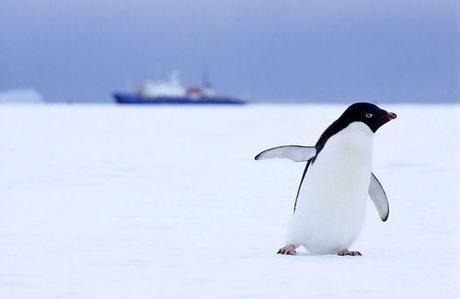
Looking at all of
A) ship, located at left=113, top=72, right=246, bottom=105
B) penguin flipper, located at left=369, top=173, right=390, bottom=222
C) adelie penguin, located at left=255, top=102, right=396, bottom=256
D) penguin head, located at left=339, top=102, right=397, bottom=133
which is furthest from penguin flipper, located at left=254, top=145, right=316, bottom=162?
ship, located at left=113, top=72, right=246, bottom=105

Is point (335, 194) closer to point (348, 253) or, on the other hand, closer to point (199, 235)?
point (348, 253)

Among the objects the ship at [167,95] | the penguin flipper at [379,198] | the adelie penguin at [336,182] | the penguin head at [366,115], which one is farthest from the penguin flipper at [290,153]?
the ship at [167,95]

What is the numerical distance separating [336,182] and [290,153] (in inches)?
10.0

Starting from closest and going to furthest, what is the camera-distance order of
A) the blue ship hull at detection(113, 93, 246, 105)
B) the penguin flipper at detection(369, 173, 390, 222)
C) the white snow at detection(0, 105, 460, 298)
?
the white snow at detection(0, 105, 460, 298) < the penguin flipper at detection(369, 173, 390, 222) < the blue ship hull at detection(113, 93, 246, 105)

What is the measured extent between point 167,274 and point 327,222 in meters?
0.96

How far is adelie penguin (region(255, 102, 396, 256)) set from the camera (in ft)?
15.3

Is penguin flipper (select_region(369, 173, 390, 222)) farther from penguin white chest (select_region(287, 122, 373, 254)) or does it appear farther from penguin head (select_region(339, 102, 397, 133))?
penguin head (select_region(339, 102, 397, 133))

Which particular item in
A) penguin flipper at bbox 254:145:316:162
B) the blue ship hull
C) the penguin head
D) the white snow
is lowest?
the blue ship hull

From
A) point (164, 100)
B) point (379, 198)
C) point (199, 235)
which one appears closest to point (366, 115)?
point (379, 198)

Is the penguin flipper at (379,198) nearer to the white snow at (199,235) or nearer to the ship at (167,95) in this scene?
the white snow at (199,235)

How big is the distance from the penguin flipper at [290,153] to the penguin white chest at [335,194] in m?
0.05

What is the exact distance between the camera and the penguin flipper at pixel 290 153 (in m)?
4.66

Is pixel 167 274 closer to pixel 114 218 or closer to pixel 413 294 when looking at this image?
pixel 413 294

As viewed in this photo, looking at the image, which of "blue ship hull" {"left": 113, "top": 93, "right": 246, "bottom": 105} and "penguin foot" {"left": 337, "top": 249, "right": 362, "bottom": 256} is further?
"blue ship hull" {"left": 113, "top": 93, "right": 246, "bottom": 105}
